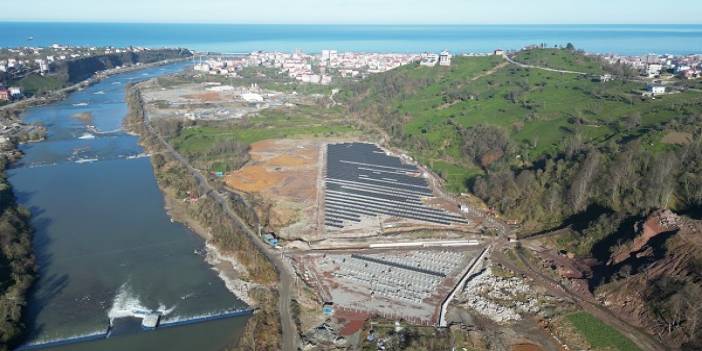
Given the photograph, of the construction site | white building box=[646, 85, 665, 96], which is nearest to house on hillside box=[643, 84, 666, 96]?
white building box=[646, 85, 665, 96]

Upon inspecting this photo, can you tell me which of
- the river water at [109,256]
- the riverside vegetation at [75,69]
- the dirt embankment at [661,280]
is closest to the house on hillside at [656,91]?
the dirt embankment at [661,280]

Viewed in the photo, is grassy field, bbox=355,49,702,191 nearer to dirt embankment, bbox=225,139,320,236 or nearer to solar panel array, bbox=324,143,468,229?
solar panel array, bbox=324,143,468,229

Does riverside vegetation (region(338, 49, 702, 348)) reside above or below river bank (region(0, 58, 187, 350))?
above

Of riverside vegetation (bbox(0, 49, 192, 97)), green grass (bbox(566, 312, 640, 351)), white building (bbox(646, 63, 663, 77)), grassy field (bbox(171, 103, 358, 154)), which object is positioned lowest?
green grass (bbox(566, 312, 640, 351))

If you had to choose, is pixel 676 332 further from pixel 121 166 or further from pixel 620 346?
pixel 121 166

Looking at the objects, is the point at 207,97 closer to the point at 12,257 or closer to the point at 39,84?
the point at 39,84

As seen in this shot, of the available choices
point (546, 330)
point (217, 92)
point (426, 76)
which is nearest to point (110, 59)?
point (217, 92)

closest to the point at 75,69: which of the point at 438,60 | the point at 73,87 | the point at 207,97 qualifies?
the point at 73,87
